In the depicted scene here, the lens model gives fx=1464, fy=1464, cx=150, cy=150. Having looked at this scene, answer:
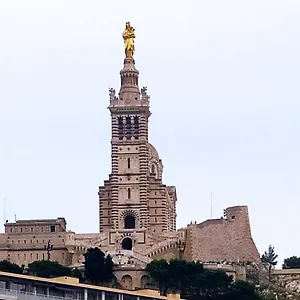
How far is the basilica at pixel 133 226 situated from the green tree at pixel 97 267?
4988mm

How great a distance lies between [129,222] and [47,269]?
2029 cm

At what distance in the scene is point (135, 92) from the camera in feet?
501

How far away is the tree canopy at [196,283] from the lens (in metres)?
126

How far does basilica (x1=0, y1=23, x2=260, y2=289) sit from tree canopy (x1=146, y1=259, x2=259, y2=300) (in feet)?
27.1

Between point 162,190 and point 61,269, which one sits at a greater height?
point 162,190

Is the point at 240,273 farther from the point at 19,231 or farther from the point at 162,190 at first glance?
the point at 19,231

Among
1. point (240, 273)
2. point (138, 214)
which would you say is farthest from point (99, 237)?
point (240, 273)

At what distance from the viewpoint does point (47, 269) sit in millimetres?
130375

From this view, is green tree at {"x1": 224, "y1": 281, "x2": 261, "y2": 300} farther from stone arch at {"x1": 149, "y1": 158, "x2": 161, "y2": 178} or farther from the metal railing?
the metal railing

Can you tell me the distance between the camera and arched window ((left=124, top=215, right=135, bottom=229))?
487ft

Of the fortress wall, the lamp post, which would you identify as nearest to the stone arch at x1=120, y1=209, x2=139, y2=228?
the fortress wall

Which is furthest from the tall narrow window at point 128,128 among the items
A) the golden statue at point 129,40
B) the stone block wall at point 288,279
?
the stone block wall at point 288,279

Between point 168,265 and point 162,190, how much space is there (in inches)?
755

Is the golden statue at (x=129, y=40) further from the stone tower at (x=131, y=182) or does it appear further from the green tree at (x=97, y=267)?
the green tree at (x=97, y=267)
